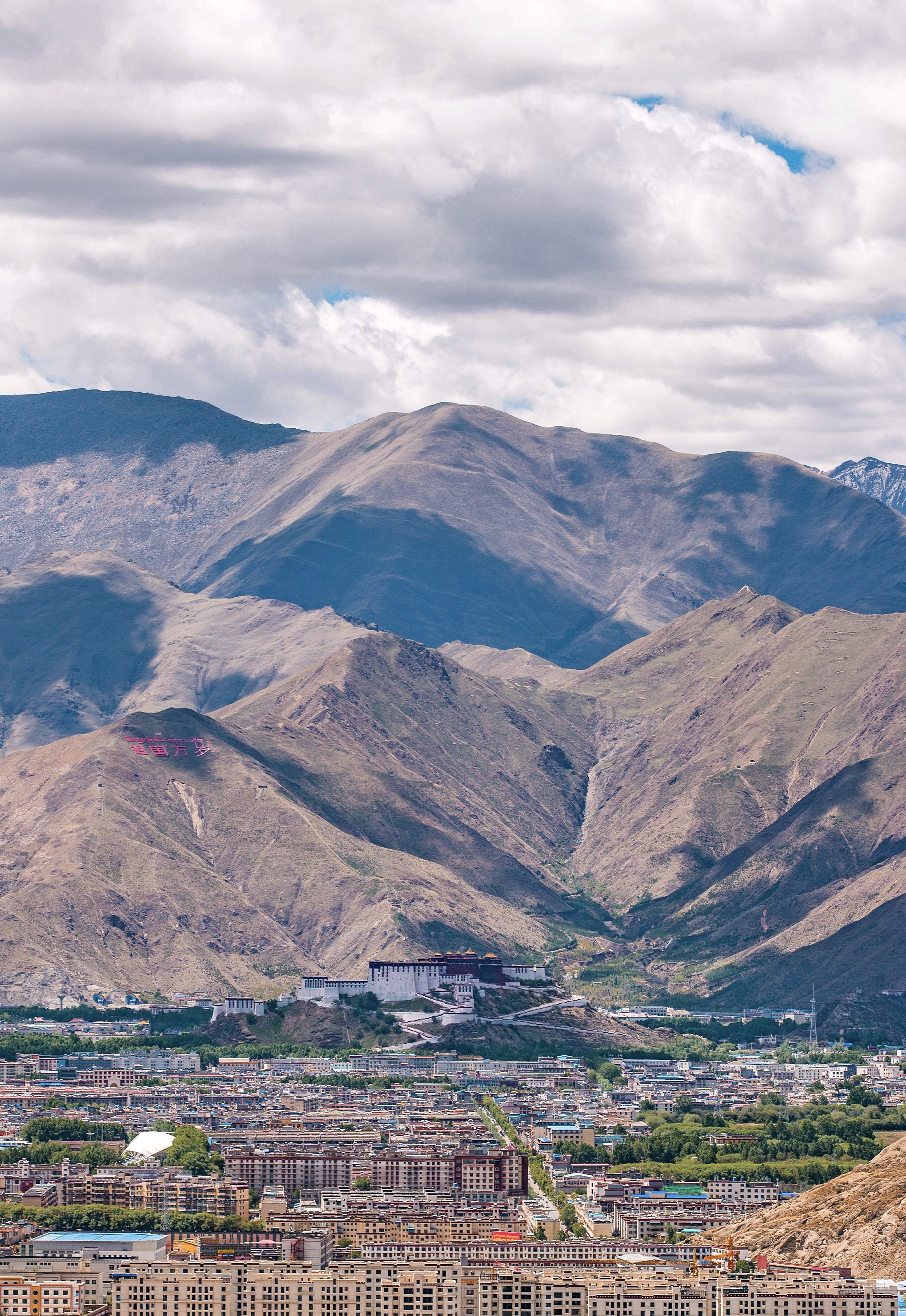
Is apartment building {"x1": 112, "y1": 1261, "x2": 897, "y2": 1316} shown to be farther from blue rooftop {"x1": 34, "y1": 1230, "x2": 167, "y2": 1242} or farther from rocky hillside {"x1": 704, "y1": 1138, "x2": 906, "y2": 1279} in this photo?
blue rooftop {"x1": 34, "y1": 1230, "x2": 167, "y2": 1242}

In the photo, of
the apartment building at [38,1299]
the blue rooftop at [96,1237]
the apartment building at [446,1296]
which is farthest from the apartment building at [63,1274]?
the blue rooftop at [96,1237]

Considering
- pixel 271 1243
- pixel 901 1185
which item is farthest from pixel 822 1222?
pixel 271 1243

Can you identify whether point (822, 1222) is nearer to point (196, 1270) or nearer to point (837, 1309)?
point (837, 1309)

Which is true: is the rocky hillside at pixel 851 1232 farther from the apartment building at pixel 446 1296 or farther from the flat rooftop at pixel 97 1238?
the flat rooftop at pixel 97 1238

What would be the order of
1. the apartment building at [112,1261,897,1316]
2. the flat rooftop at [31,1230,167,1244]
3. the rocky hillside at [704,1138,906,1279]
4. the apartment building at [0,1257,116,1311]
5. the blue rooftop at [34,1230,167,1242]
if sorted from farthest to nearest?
1. the blue rooftop at [34,1230,167,1242]
2. the flat rooftop at [31,1230,167,1244]
3. the rocky hillside at [704,1138,906,1279]
4. the apartment building at [0,1257,116,1311]
5. the apartment building at [112,1261,897,1316]

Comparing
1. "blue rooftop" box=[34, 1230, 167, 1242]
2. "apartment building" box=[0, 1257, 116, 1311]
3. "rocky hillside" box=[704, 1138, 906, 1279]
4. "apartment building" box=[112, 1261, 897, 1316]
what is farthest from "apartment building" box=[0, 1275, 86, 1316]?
"rocky hillside" box=[704, 1138, 906, 1279]

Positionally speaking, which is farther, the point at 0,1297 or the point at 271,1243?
the point at 271,1243

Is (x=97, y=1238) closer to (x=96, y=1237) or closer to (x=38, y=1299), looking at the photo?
(x=96, y=1237)
